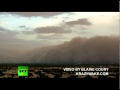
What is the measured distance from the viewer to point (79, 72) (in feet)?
20.3
